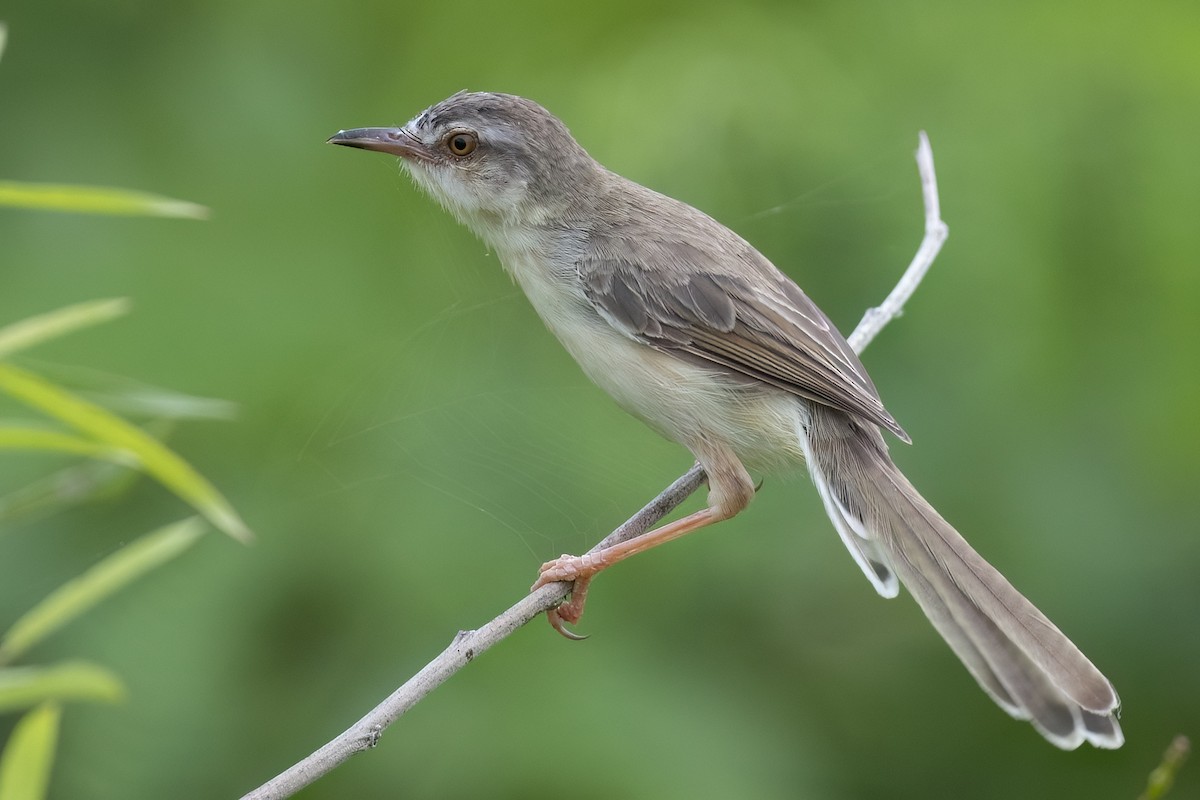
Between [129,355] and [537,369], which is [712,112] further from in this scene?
[129,355]

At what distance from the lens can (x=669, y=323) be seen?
11.6ft

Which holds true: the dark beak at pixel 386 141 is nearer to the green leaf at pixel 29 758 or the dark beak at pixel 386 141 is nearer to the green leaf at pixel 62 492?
the green leaf at pixel 62 492

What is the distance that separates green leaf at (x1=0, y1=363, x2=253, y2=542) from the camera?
68.0 inches

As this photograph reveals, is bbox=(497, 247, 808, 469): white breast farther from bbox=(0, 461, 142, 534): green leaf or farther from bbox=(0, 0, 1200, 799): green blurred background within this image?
bbox=(0, 461, 142, 534): green leaf

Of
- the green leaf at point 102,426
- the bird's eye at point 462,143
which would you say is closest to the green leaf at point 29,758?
the green leaf at point 102,426

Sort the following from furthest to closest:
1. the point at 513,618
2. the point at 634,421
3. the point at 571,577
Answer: the point at 634,421 < the point at 571,577 < the point at 513,618

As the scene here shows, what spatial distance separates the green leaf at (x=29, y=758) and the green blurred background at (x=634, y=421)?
5.44ft

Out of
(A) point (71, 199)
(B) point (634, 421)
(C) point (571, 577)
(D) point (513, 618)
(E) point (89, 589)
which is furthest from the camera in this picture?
(B) point (634, 421)

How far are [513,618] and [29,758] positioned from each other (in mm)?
1180

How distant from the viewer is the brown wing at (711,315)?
3486 mm

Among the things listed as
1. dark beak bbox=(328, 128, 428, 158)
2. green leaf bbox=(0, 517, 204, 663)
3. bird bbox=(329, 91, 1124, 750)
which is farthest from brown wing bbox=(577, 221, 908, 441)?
green leaf bbox=(0, 517, 204, 663)

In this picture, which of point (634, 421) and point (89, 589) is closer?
point (89, 589)

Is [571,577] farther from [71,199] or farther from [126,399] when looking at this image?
[71,199]

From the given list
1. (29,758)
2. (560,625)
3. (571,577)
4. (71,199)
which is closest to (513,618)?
(571,577)
